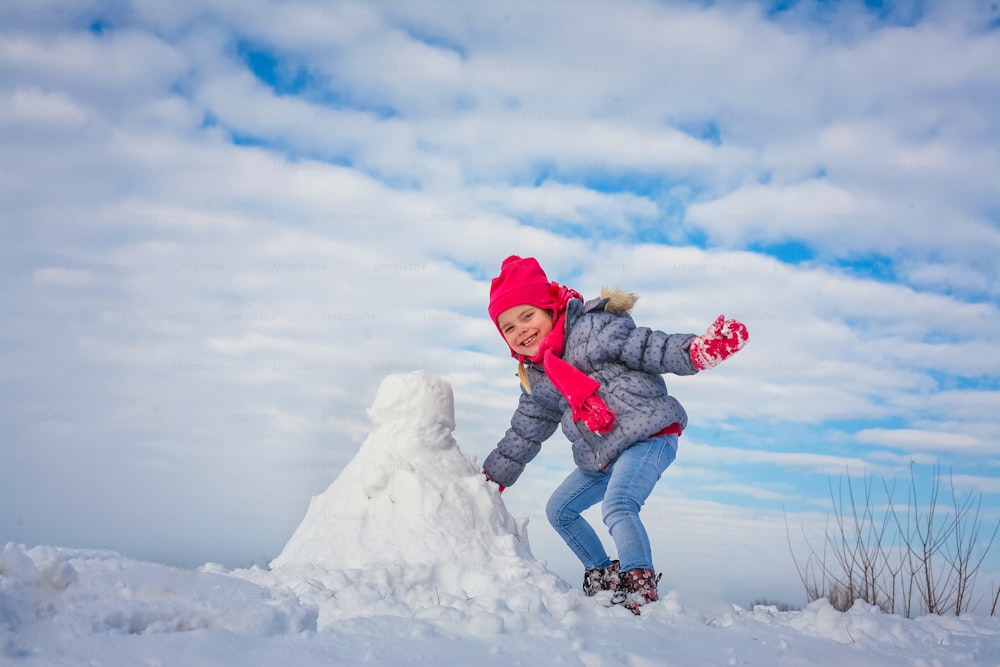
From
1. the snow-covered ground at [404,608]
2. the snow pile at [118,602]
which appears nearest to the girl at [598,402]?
the snow-covered ground at [404,608]

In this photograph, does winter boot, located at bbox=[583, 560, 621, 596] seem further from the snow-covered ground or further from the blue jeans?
the snow-covered ground

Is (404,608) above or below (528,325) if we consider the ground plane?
below

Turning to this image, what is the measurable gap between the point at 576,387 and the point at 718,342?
0.80 m

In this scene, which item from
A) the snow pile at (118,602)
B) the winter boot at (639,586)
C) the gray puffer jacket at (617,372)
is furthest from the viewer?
the gray puffer jacket at (617,372)

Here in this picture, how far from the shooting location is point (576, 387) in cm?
411

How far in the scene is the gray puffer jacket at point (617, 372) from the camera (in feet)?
13.2

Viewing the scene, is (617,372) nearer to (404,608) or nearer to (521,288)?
(521,288)

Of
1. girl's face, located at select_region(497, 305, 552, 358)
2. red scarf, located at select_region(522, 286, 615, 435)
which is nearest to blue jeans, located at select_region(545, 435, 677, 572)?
red scarf, located at select_region(522, 286, 615, 435)

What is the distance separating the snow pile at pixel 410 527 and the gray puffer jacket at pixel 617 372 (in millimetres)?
611

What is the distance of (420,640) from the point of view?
228 centimetres

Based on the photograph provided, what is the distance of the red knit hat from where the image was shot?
4340 millimetres

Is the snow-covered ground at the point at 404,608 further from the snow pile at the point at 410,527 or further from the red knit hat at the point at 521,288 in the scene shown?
the red knit hat at the point at 521,288

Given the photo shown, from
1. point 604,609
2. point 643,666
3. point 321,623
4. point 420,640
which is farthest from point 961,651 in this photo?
point 321,623

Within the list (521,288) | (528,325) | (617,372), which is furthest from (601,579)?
(521,288)
